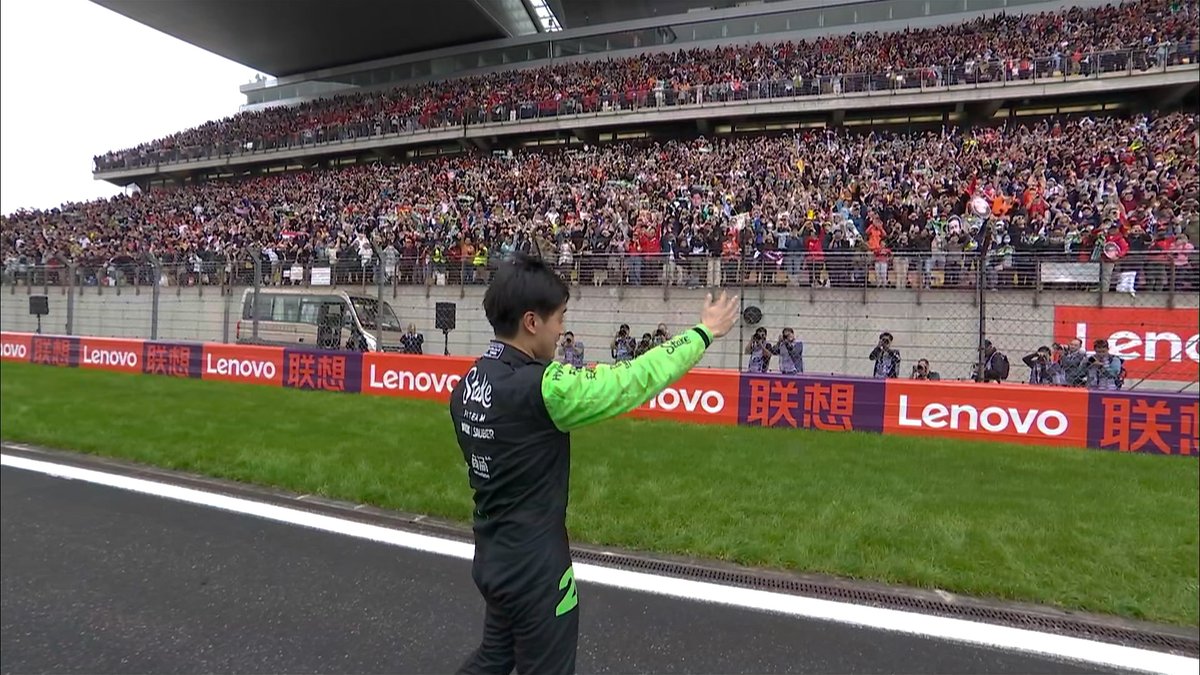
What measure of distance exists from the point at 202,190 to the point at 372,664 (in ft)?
138

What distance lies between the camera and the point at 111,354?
14.5m

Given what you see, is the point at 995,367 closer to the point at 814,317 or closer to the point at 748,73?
the point at 814,317

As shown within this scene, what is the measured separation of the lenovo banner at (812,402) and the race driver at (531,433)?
23.0ft

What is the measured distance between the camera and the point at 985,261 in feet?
Answer: 37.9

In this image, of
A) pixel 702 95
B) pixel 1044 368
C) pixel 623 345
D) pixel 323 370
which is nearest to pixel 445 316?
pixel 323 370

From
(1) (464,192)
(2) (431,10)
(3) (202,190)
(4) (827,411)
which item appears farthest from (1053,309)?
(3) (202,190)

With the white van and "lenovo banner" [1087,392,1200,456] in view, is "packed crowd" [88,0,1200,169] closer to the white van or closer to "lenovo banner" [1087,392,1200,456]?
"lenovo banner" [1087,392,1200,456]

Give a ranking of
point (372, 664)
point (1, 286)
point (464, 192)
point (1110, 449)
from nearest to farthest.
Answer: point (372, 664)
point (1110, 449)
point (1, 286)
point (464, 192)

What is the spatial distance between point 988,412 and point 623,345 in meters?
6.25

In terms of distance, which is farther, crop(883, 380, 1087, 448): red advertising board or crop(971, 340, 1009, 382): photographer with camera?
crop(971, 340, 1009, 382): photographer with camera

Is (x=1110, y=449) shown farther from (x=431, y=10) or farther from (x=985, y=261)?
(x=431, y=10)

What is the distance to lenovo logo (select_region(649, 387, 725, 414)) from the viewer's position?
9250mm

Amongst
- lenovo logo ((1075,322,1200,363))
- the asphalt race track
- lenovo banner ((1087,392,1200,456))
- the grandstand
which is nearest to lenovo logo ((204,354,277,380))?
the grandstand

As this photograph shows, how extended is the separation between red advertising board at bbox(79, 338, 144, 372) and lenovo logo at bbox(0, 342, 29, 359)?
2.36 meters
